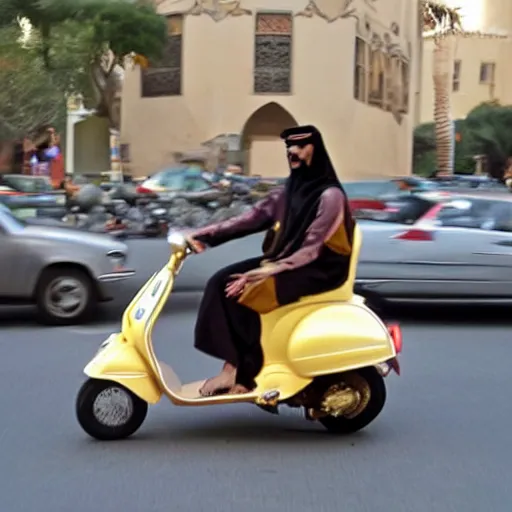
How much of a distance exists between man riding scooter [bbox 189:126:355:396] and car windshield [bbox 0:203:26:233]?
4974 mm

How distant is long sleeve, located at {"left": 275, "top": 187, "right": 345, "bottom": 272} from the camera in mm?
5543

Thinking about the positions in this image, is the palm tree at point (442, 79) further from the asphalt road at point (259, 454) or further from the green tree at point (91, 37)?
the asphalt road at point (259, 454)

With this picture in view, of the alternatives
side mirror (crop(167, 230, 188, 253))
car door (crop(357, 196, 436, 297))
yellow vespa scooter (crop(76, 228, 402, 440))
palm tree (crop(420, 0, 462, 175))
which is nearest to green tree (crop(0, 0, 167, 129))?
car door (crop(357, 196, 436, 297))

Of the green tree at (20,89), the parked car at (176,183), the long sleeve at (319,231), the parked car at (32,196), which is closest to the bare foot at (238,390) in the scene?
the long sleeve at (319,231)

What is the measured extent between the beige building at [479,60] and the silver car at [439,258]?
49595 millimetres

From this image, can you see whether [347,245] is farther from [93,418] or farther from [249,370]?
[93,418]

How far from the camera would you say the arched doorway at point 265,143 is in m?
37.2

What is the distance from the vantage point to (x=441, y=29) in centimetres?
4500

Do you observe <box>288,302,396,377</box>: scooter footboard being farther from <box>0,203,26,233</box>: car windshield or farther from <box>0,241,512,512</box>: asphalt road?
<box>0,203,26,233</box>: car windshield

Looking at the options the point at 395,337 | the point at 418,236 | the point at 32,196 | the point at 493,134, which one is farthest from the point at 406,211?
the point at 493,134

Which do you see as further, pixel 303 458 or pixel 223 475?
pixel 303 458

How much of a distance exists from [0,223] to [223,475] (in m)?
5.83

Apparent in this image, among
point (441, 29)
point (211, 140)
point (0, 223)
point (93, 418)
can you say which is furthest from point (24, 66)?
point (441, 29)

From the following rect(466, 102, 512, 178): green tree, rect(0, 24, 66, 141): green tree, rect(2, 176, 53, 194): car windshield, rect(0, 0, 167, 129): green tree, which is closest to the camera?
rect(2, 176, 53, 194): car windshield
